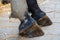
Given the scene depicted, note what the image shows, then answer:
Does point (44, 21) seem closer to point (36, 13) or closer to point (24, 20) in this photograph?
point (36, 13)

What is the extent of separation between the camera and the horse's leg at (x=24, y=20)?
1.49 metres

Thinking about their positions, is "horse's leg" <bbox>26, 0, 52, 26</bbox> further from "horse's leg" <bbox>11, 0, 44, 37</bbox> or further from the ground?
"horse's leg" <bbox>11, 0, 44, 37</bbox>

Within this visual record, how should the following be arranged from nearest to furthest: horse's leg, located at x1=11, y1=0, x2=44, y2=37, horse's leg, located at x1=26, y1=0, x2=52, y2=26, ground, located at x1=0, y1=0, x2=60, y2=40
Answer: horse's leg, located at x1=11, y1=0, x2=44, y2=37 → ground, located at x1=0, y1=0, x2=60, y2=40 → horse's leg, located at x1=26, y1=0, x2=52, y2=26

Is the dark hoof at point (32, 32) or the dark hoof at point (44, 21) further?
the dark hoof at point (44, 21)

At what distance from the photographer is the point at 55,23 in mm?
1915

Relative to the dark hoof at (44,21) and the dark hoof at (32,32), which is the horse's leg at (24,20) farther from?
the dark hoof at (44,21)

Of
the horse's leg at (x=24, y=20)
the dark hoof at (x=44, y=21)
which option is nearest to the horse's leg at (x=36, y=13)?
the dark hoof at (x=44, y=21)

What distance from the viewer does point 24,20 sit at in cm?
156

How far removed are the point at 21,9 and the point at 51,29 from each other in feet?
1.28

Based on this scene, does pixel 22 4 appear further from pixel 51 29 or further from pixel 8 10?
pixel 8 10

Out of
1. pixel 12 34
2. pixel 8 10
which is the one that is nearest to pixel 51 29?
Result: pixel 12 34

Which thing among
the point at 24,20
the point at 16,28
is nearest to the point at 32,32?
the point at 24,20

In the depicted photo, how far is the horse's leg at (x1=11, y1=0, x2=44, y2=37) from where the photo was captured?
1491 mm

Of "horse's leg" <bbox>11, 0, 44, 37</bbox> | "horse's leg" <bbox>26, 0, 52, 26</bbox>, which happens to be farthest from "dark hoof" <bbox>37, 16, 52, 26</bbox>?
"horse's leg" <bbox>11, 0, 44, 37</bbox>
